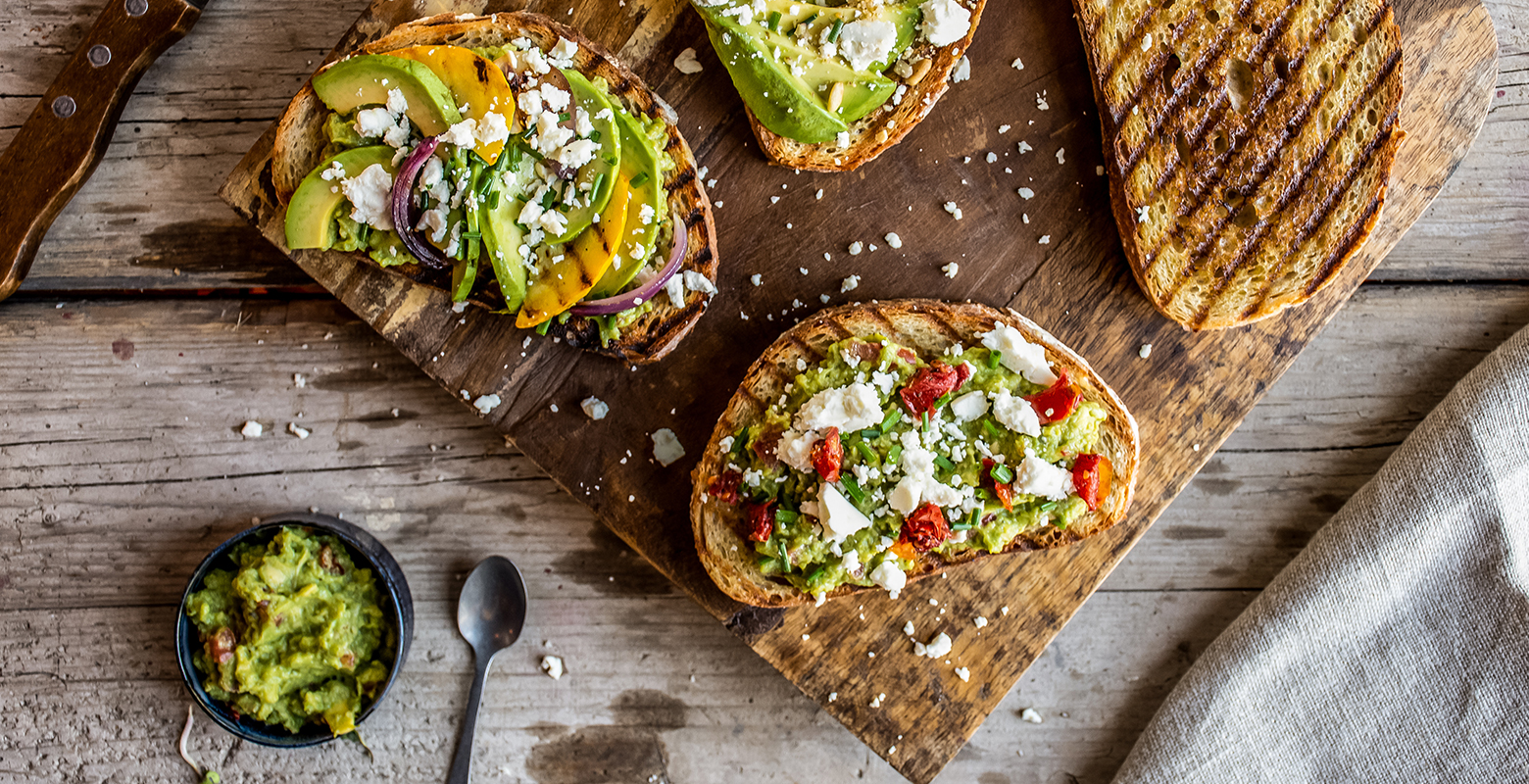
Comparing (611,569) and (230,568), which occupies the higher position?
(230,568)

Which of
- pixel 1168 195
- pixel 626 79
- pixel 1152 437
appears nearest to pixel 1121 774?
pixel 1152 437

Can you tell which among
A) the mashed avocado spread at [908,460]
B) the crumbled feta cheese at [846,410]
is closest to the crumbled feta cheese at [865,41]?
the mashed avocado spread at [908,460]

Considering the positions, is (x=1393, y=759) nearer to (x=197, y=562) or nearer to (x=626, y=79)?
(x=626, y=79)

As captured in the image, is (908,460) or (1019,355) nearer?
(908,460)

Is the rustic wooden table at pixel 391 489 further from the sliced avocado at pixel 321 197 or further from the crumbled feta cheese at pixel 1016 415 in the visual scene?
the crumbled feta cheese at pixel 1016 415

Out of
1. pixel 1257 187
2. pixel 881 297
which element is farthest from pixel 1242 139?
pixel 881 297

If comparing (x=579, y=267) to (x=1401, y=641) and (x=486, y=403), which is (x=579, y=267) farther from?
(x=1401, y=641)
